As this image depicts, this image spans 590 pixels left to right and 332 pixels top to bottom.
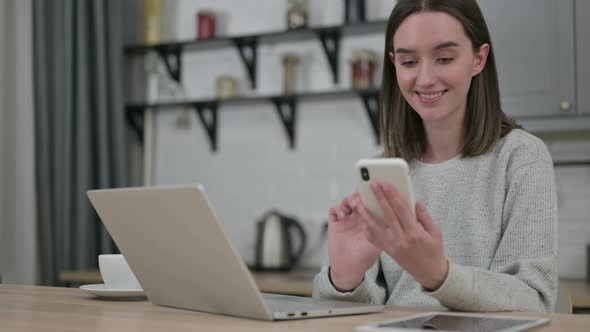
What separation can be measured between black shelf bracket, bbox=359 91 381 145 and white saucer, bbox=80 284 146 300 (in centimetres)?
185

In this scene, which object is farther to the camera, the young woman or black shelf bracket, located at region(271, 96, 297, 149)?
black shelf bracket, located at region(271, 96, 297, 149)

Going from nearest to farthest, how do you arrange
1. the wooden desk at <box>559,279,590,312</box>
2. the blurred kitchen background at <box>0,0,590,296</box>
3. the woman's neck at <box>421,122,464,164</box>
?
the woman's neck at <box>421,122,464,164</box> < the wooden desk at <box>559,279,590,312</box> < the blurred kitchen background at <box>0,0,590,296</box>

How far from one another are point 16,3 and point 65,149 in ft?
1.98

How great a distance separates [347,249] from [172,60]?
8.41 ft

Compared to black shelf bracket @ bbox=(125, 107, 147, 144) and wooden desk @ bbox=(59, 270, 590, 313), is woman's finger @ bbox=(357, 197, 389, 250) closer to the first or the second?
wooden desk @ bbox=(59, 270, 590, 313)

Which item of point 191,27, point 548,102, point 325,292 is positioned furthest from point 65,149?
point 325,292

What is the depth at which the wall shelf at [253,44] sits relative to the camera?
3283 millimetres

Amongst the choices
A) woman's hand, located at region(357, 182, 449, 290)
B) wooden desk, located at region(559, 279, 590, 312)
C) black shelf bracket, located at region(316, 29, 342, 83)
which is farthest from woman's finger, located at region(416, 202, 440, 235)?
black shelf bracket, located at region(316, 29, 342, 83)

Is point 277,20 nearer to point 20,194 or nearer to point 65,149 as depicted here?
point 65,149

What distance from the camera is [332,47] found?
337 centimetres

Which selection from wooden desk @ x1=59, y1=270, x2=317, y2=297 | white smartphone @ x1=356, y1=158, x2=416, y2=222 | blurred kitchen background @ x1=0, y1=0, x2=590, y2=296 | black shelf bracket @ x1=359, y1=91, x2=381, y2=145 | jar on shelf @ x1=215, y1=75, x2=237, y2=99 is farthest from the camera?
jar on shelf @ x1=215, y1=75, x2=237, y2=99

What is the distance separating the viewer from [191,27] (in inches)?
147

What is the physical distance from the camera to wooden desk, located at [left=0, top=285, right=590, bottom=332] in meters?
1.05

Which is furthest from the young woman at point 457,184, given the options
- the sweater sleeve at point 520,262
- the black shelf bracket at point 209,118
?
the black shelf bracket at point 209,118
